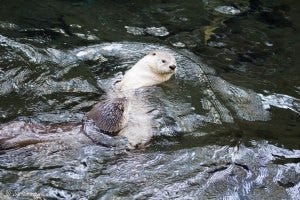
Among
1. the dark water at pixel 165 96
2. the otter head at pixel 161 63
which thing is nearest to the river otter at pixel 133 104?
the otter head at pixel 161 63

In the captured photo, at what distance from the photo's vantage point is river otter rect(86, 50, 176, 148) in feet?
14.0

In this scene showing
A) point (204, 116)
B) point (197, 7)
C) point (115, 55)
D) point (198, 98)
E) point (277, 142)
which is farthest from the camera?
point (197, 7)

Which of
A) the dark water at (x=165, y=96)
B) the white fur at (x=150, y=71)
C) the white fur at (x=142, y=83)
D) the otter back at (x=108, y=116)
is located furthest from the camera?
the white fur at (x=150, y=71)

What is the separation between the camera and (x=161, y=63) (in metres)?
5.50

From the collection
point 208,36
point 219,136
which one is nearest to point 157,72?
point 219,136

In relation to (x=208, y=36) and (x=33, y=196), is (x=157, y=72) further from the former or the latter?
(x=33, y=196)

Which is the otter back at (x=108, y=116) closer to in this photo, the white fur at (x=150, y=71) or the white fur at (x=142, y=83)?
the white fur at (x=142, y=83)

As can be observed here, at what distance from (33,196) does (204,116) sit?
192 cm

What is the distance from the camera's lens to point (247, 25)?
7496 millimetres

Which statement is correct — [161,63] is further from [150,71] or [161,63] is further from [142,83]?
[142,83]

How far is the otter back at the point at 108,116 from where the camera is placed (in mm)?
4238

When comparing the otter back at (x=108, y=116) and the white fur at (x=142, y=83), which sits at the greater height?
the otter back at (x=108, y=116)

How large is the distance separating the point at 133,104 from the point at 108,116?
2.48 feet

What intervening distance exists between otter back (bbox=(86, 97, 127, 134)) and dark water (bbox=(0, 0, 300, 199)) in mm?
183
